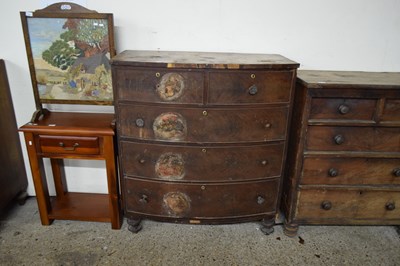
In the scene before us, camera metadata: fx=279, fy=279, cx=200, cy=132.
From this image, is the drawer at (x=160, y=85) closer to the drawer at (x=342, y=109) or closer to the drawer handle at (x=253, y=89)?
the drawer handle at (x=253, y=89)

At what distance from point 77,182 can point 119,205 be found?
0.51 meters

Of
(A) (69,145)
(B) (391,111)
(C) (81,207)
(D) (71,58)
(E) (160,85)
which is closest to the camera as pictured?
(E) (160,85)

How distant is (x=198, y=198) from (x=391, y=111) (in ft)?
3.99

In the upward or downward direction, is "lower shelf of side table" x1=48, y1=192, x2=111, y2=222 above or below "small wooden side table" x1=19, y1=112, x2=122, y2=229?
below

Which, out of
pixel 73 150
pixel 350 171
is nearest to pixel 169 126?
pixel 73 150

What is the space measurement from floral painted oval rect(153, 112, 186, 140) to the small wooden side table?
0.29 meters

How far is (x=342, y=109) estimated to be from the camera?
60.6 inches

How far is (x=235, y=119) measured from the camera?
1.53 meters

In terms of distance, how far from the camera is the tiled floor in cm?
167

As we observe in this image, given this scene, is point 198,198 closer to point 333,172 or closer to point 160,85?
point 160,85

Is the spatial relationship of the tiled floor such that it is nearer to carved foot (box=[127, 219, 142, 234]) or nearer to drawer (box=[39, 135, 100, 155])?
carved foot (box=[127, 219, 142, 234])

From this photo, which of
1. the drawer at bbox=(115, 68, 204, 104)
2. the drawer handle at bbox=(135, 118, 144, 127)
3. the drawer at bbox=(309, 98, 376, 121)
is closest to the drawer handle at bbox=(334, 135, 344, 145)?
the drawer at bbox=(309, 98, 376, 121)

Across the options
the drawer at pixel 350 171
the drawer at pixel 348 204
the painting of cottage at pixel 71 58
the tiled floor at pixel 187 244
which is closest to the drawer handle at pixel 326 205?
the drawer at pixel 348 204

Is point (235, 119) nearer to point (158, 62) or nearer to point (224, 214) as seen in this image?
point (158, 62)
